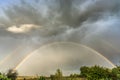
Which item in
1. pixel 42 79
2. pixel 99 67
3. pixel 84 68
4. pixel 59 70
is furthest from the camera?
pixel 84 68

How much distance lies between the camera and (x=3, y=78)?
75.0 m

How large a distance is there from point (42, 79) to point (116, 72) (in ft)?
164

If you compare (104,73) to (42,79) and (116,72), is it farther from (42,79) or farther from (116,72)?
(42,79)

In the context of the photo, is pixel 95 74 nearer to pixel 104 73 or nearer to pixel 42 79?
pixel 104 73

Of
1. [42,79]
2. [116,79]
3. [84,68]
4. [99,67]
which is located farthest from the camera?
[84,68]

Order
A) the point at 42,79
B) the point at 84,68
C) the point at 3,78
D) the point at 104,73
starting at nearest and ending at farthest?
the point at 3,78 < the point at 42,79 < the point at 104,73 < the point at 84,68

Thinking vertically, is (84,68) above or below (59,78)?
above

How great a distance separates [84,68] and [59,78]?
261ft

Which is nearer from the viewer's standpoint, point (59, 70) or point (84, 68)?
point (59, 70)

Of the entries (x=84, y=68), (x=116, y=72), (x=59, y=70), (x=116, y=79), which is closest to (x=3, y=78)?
(x=59, y=70)

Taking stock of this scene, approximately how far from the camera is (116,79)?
119688 mm

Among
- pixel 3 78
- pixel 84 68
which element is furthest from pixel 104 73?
pixel 3 78

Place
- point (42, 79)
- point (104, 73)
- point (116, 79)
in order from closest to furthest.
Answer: point (42, 79) → point (116, 79) → point (104, 73)

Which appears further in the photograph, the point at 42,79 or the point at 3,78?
the point at 42,79
